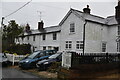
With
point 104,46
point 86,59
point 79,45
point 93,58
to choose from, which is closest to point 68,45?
point 79,45

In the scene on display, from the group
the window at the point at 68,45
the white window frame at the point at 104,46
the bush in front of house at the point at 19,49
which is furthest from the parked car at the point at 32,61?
the bush in front of house at the point at 19,49

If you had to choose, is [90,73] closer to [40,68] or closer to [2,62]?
[40,68]

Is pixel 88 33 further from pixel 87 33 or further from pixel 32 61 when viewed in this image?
pixel 32 61

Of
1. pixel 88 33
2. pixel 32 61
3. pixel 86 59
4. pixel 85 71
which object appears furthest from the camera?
pixel 88 33

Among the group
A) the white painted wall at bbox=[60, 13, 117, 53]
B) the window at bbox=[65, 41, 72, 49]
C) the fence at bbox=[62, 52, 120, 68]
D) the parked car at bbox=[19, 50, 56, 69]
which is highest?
the white painted wall at bbox=[60, 13, 117, 53]

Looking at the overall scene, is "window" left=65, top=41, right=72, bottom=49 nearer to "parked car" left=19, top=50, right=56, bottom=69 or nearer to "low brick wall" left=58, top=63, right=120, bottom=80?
"parked car" left=19, top=50, right=56, bottom=69

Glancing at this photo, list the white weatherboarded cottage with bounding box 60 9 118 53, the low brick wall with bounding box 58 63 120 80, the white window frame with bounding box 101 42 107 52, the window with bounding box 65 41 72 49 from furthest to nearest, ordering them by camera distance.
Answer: the window with bounding box 65 41 72 49
the white window frame with bounding box 101 42 107 52
the white weatherboarded cottage with bounding box 60 9 118 53
the low brick wall with bounding box 58 63 120 80

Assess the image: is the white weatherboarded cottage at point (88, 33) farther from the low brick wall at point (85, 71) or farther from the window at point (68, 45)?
the low brick wall at point (85, 71)

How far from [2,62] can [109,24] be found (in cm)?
1599

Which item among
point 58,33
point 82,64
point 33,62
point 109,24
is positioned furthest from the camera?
point 58,33

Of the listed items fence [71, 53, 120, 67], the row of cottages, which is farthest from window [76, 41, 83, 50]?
fence [71, 53, 120, 67]

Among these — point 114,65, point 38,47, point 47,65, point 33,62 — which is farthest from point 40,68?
point 38,47

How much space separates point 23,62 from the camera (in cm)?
1363

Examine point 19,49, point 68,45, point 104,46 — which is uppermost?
point 68,45
